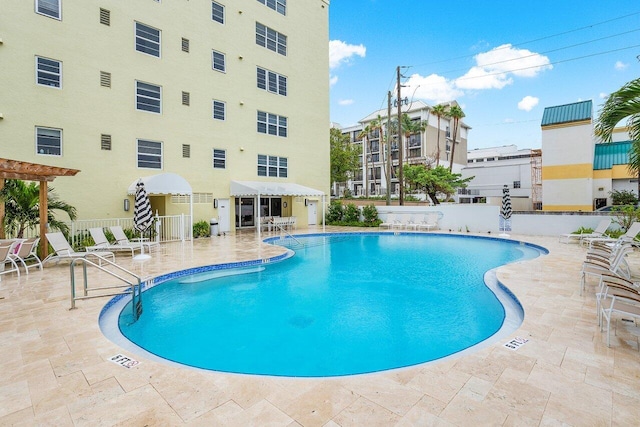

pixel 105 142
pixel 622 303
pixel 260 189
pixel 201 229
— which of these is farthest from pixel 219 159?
pixel 622 303

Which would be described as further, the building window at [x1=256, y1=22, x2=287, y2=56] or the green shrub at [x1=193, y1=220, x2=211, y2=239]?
the building window at [x1=256, y1=22, x2=287, y2=56]

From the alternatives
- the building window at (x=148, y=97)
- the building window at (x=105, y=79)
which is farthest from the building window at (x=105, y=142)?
the building window at (x=105, y=79)

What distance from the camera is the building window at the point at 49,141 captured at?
41.2ft

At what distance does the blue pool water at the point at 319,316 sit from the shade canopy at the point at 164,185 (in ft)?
19.5

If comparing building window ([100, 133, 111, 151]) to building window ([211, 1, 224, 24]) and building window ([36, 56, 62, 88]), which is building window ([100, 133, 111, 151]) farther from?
building window ([211, 1, 224, 24])

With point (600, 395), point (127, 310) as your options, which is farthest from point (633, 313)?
point (127, 310)

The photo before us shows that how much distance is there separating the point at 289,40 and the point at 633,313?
2242 centimetres

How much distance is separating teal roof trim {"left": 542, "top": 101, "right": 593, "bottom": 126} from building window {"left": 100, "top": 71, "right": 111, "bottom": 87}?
92.8 feet

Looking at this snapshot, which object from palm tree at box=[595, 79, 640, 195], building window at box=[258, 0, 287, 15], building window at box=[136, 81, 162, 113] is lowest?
palm tree at box=[595, 79, 640, 195]

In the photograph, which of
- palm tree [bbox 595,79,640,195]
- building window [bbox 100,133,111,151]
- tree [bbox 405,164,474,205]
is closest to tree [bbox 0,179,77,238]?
building window [bbox 100,133,111,151]

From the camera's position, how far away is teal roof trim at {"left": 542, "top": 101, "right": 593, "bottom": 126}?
23.3 meters

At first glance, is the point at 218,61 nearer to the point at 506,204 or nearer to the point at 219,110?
the point at 219,110

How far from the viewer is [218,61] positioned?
59.2 ft

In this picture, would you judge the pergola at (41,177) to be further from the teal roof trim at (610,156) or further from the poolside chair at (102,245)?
the teal roof trim at (610,156)
